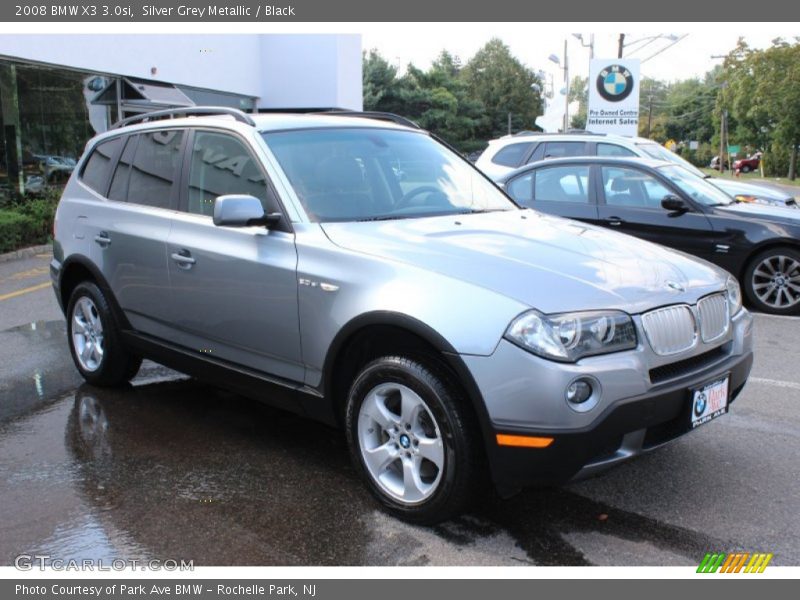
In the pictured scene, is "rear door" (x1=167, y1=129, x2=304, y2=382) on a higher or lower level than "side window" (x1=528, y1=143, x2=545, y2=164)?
lower

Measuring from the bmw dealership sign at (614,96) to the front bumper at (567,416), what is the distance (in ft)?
60.4

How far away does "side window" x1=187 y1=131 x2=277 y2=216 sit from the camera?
4262 mm

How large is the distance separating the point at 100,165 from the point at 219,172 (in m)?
1.63

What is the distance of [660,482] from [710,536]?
1.81ft

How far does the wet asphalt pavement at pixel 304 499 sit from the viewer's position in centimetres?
331

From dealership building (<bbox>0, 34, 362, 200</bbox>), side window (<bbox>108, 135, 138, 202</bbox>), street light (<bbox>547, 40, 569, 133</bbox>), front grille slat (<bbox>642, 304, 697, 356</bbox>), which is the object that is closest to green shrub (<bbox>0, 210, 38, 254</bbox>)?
dealership building (<bbox>0, 34, 362, 200</bbox>)

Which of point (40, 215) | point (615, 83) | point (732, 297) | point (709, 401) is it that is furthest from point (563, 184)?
point (615, 83)

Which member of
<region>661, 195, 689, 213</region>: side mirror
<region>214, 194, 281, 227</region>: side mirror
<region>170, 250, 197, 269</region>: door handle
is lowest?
<region>170, 250, 197, 269</region>: door handle

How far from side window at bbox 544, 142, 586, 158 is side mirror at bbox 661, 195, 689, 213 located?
4029 millimetres

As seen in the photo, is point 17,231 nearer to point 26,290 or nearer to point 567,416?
point 26,290

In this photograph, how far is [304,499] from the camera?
Result: 3795 millimetres

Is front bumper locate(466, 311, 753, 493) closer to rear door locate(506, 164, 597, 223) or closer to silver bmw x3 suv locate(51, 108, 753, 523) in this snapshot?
silver bmw x3 suv locate(51, 108, 753, 523)

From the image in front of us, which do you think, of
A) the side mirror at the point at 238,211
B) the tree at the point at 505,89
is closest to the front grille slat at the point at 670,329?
the side mirror at the point at 238,211

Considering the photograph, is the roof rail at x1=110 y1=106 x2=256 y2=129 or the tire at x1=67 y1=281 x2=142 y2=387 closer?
the roof rail at x1=110 y1=106 x2=256 y2=129
